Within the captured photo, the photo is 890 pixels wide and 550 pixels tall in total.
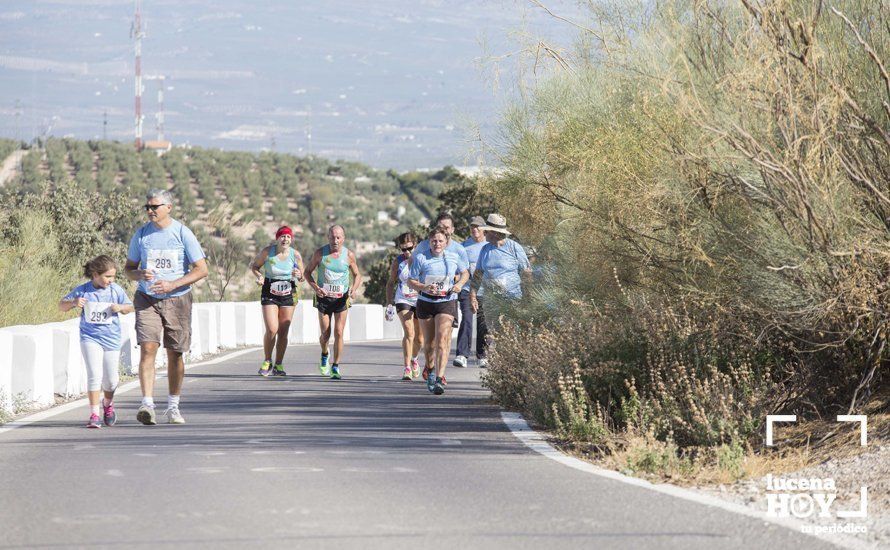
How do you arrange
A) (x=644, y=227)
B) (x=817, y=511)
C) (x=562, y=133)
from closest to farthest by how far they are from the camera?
1. (x=817, y=511)
2. (x=644, y=227)
3. (x=562, y=133)

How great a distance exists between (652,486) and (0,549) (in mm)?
3831

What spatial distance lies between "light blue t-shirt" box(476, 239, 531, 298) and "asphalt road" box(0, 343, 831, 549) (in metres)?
2.61

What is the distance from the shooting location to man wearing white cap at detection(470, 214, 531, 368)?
1627 centimetres

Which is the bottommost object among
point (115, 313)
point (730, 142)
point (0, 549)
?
point (0, 549)

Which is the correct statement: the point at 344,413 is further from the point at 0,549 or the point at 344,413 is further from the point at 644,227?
the point at 0,549

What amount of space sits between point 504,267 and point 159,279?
196 inches

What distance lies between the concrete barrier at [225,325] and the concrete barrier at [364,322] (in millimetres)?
8079

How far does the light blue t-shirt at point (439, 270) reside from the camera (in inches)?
622

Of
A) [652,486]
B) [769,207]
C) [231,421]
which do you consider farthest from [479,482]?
[231,421]

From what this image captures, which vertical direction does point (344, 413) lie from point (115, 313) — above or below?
below

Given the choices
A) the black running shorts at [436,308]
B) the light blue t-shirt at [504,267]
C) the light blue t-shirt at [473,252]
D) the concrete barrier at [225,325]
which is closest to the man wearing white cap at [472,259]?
the light blue t-shirt at [473,252]

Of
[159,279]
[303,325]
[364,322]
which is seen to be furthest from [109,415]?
[364,322]

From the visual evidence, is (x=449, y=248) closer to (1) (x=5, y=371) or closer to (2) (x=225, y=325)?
(1) (x=5, y=371)

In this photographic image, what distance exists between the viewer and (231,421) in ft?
43.0
